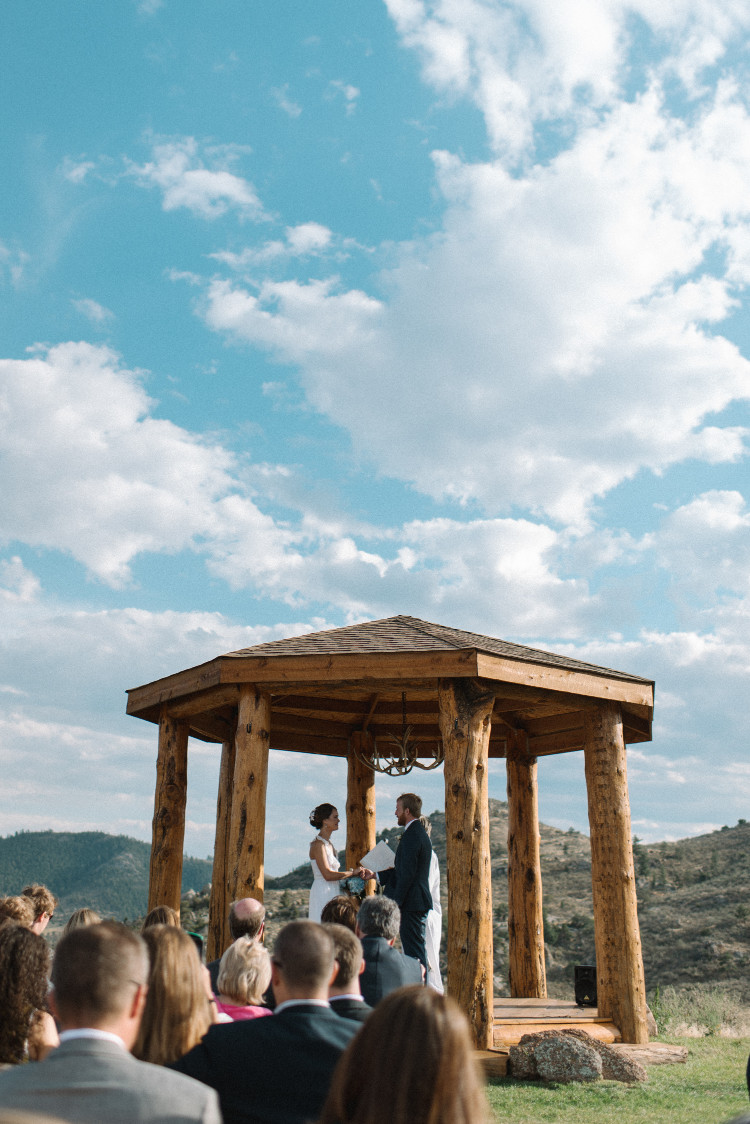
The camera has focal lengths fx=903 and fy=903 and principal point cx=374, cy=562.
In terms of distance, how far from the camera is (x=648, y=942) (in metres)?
20.7

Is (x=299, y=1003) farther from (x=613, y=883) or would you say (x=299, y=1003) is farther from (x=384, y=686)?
(x=613, y=883)

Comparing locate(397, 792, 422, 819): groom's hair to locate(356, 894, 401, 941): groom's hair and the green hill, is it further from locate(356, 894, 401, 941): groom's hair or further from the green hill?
the green hill

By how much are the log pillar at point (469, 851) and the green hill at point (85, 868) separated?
72005 millimetres

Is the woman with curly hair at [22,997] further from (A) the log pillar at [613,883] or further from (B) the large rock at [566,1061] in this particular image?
(A) the log pillar at [613,883]

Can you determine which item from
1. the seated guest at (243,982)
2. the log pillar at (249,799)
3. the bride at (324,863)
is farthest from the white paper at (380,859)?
the seated guest at (243,982)

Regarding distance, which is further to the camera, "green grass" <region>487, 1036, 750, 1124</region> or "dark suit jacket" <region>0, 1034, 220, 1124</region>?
"green grass" <region>487, 1036, 750, 1124</region>

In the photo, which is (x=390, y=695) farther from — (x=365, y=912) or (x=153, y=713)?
(x=365, y=912)

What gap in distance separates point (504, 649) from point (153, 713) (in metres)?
4.10

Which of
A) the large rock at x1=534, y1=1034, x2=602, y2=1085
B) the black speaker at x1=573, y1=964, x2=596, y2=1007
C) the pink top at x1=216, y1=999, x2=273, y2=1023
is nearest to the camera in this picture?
the pink top at x1=216, y1=999, x2=273, y2=1023

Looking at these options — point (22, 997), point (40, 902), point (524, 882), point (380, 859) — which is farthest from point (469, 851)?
point (22, 997)

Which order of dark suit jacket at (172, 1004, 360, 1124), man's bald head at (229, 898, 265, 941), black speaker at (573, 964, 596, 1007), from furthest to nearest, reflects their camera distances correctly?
black speaker at (573, 964, 596, 1007) → man's bald head at (229, 898, 265, 941) → dark suit jacket at (172, 1004, 360, 1124)

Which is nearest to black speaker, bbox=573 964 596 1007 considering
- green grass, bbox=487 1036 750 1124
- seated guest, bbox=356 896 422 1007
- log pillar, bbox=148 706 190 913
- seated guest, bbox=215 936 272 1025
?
green grass, bbox=487 1036 750 1124

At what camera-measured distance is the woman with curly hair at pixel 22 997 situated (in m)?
3.16

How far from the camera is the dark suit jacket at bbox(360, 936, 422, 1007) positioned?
474 cm
